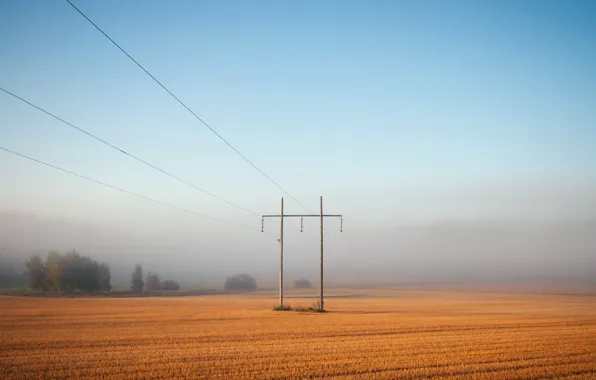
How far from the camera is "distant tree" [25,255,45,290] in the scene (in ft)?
430

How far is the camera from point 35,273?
131750mm

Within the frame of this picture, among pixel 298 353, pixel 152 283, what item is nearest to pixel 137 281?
pixel 152 283

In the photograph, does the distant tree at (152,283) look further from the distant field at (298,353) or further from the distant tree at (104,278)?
Answer: the distant field at (298,353)

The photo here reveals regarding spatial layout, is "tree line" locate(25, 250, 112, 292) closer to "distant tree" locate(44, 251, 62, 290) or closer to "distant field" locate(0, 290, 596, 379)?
"distant tree" locate(44, 251, 62, 290)

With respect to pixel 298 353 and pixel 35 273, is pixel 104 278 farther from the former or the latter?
pixel 298 353

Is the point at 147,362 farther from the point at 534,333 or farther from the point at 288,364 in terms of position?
the point at 534,333

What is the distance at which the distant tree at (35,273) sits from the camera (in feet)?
430

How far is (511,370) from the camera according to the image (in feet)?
54.5

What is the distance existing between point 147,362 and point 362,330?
→ 16227 millimetres

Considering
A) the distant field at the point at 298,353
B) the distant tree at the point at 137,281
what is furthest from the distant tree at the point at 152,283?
the distant field at the point at 298,353

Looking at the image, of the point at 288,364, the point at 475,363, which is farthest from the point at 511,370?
the point at 288,364

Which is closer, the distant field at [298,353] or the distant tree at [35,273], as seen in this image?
the distant field at [298,353]

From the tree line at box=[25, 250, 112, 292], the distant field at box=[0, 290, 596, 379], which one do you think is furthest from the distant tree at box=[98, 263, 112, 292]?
the distant field at box=[0, 290, 596, 379]

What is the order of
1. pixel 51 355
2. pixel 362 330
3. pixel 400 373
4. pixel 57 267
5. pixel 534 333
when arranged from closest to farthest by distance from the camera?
1. pixel 400 373
2. pixel 51 355
3. pixel 534 333
4. pixel 362 330
5. pixel 57 267
